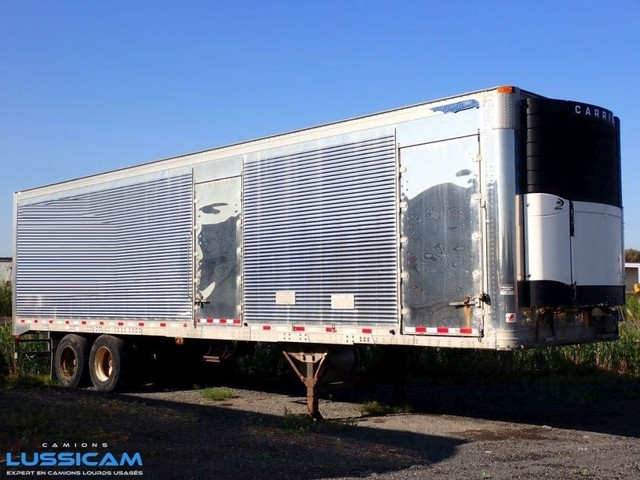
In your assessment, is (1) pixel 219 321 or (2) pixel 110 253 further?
(2) pixel 110 253

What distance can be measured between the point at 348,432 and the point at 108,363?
6.21 meters

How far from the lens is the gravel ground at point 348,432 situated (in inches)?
316

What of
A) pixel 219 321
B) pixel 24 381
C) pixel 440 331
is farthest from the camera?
pixel 24 381

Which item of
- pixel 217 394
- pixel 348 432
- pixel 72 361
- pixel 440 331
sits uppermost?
pixel 440 331

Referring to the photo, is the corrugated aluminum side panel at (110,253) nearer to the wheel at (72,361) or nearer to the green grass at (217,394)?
the wheel at (72,361)

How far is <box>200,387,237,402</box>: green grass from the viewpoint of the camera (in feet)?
45.0

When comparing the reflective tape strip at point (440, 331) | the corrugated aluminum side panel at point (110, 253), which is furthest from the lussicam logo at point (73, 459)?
the corrugated aluminum side panel at point (110, 253)

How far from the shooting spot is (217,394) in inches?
542

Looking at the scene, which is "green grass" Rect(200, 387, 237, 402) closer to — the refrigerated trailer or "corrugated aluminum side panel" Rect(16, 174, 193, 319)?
the refrigerated trailer

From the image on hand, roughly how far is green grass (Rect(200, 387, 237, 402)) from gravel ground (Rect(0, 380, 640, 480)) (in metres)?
0.16

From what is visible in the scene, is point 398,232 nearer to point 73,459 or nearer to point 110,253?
point 73,459

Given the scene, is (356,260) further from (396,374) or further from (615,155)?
(615,155)

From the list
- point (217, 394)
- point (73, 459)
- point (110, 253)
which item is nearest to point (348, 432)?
point (73, 459)

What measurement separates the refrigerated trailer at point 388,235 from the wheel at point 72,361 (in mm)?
1003
